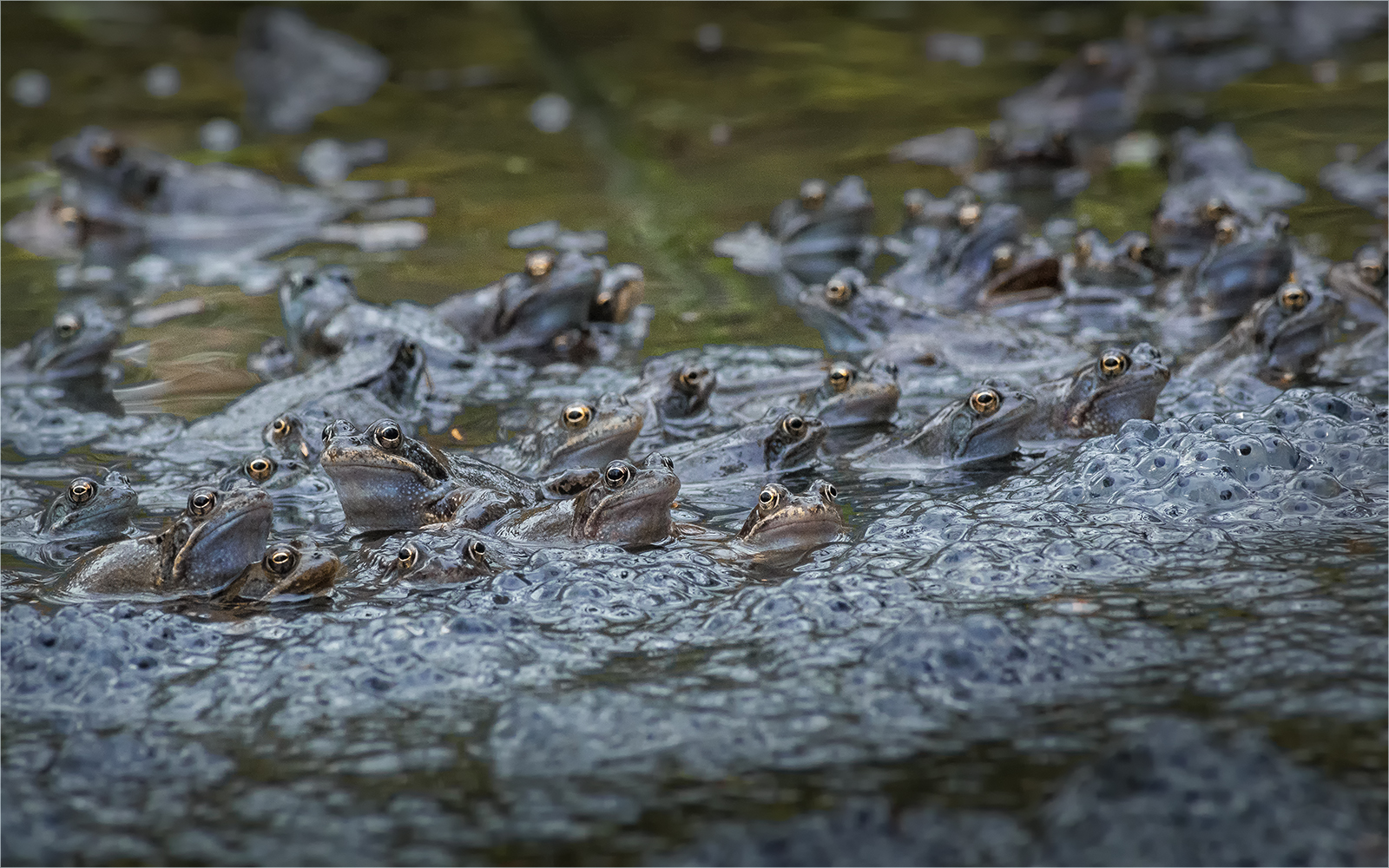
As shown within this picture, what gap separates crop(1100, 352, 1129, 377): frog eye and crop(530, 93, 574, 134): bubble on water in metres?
6.03

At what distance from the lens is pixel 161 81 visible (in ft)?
38.0

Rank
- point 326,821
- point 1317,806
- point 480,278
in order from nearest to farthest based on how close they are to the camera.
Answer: point 1317,806 → point 326,821 → point 480,278

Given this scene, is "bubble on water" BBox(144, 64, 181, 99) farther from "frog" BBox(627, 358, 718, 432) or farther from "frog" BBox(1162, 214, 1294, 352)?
"frog" BBox(1162, 214, 1294, 352)

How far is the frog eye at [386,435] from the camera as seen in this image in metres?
3.96

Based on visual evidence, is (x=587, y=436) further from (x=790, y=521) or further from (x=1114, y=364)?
(x=1114, y=364)

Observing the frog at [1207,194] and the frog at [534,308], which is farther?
the frog at [1207,194]

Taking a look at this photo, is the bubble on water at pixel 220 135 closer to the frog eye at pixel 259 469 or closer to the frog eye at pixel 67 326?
the frog eye at pixel 67 326

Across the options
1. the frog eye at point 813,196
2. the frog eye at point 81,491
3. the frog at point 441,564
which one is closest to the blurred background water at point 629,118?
the frog eye at point 813,196

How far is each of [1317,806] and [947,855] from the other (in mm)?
671

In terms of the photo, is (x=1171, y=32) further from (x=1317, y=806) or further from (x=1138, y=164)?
(x=1317, y=806)

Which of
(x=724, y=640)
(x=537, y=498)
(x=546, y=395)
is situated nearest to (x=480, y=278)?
(x=546, y=395)

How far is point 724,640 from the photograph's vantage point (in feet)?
10.5

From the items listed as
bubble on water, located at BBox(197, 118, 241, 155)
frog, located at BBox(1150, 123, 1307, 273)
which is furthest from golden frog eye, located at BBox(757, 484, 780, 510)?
bubble on water, located at BBox(197, 118, 241, 155)

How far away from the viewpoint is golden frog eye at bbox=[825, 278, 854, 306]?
18.4ft
